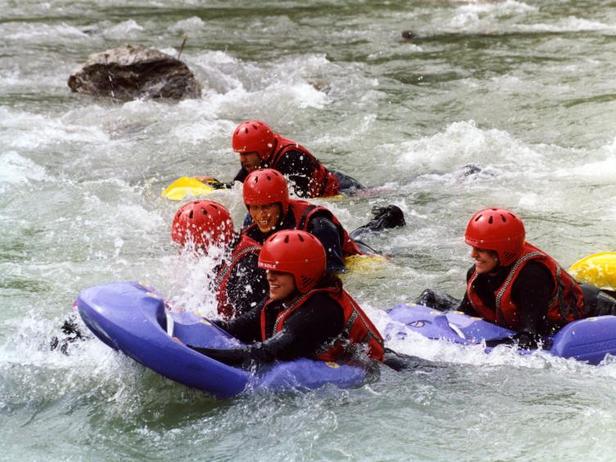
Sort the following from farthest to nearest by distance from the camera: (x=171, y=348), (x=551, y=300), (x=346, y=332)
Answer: (x=551, y=300), (x=346, y=332), (x=171, y=348)

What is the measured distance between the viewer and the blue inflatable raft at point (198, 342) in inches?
205

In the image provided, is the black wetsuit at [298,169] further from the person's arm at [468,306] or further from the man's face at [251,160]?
the person's arm at [468,306]

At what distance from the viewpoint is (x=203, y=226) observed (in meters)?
6.48

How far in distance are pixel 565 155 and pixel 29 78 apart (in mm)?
8409

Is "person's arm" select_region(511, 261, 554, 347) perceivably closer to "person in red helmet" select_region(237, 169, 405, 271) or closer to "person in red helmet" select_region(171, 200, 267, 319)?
"person in red helmet" select_region(171, 200, 267, 319)

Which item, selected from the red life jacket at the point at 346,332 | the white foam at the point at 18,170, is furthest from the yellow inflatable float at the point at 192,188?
the red life jacket at the point at 346,332

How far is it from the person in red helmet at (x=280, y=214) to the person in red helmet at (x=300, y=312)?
125cm

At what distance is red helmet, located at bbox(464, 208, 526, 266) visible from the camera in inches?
233

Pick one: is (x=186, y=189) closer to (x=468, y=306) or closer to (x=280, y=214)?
(x=280, y=214)

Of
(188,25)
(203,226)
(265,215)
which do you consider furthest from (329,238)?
(188,25)

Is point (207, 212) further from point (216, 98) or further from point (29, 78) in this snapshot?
point (29, 78)

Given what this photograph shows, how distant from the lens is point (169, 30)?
1842cm

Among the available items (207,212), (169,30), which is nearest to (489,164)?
(207,212)

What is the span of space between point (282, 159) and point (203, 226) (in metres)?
2.58
